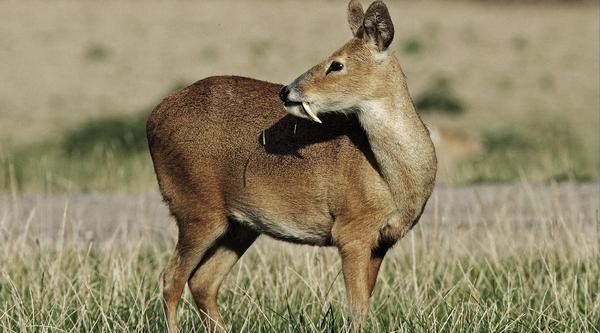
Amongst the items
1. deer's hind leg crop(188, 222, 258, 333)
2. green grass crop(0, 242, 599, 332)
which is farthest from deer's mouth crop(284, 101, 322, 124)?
deer's hind leg crop(188, 222, 258, 333)

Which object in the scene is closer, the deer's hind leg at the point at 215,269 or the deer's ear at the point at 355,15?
the deer's ear at the point at 355,15

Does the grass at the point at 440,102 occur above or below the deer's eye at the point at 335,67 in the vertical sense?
below

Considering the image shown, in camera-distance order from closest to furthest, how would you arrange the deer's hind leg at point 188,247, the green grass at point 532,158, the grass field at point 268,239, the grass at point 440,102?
the deer's hind leg at point 188,247 → the grass field at point 268,239 → the green grass at point 532,158 → the grass at point 440,102

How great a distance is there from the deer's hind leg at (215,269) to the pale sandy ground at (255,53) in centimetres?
1355

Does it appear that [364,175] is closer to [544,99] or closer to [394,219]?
[394,219]

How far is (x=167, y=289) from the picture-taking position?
6.34m

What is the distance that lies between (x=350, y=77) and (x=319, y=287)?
1.33 metres

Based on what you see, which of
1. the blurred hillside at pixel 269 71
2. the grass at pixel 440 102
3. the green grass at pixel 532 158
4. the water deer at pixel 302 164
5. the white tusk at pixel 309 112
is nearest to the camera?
the white tusk at pixel 309 112

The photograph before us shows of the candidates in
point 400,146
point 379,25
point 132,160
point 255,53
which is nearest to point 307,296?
point 400,146

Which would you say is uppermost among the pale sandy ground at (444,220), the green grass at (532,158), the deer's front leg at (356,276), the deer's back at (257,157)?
the deer's back at (257,157)

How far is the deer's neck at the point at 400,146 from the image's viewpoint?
5.67m

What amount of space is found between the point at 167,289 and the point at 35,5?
4065 centimetres

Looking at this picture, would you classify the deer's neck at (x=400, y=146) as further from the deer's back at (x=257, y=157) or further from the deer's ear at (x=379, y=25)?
the deer's ear at (x=379, y=25)

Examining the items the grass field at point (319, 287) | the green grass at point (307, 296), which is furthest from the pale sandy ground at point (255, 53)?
the green grass at point (307, 296)
